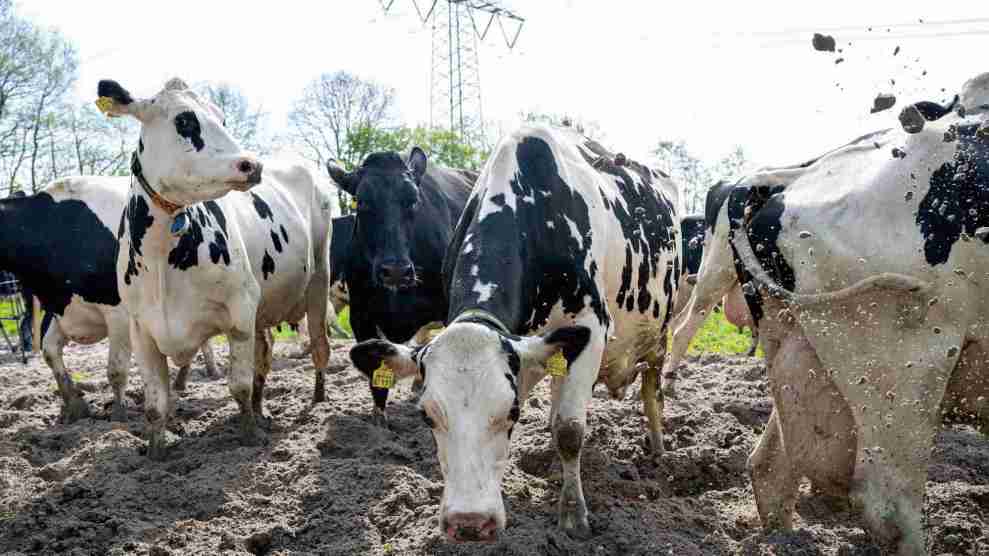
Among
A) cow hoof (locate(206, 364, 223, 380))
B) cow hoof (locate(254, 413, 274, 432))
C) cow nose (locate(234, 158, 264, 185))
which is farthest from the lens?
cow hoof (locate(206, 364, 223, 380))

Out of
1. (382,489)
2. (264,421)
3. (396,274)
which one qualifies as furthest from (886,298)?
→ (264,421)

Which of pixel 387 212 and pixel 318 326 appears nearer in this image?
pixel 387 212

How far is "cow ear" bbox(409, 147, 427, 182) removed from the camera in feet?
24.4

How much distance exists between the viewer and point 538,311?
4.81 meters

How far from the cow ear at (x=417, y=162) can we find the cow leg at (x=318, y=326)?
2.14 metres

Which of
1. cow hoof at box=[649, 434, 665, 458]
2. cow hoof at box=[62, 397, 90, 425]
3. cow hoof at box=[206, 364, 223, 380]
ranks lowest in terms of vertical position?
cow hoof at box=[206, 364, 223, 380]

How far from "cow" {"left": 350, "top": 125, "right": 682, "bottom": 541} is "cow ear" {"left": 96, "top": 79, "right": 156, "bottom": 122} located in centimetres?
241

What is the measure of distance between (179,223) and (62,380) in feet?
9.84

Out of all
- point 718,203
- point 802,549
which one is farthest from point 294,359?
point 802,549

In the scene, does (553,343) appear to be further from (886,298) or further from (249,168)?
(249,168)

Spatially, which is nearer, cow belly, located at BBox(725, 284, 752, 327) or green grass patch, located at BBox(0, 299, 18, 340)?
cow belly, located at BBox(725, 284, 752, 327)

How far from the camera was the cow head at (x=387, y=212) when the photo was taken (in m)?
6.33

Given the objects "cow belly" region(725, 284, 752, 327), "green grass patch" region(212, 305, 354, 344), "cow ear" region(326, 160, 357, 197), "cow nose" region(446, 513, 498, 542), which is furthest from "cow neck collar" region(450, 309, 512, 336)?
"green grass patch" region(212, 305, 354, 344)

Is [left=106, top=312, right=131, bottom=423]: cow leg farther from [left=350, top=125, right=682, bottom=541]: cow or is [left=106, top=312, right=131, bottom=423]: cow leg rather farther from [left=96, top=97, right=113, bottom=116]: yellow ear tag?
[left=350, top=125, right=682, bottom=541]: cow
